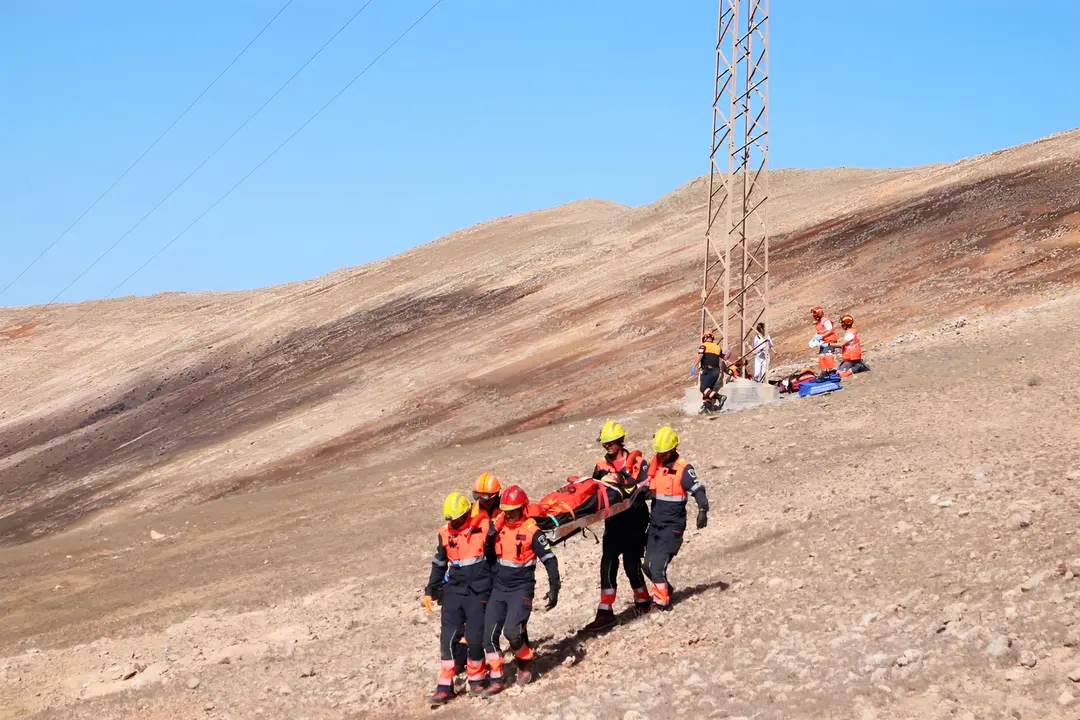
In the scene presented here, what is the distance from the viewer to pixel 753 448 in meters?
18.2

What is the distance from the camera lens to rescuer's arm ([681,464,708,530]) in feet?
36.0

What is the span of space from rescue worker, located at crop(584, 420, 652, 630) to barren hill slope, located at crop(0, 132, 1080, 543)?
14341 mm

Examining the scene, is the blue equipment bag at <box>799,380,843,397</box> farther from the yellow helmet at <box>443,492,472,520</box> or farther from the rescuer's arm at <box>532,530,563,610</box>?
the yellow helmet at <box>443,492,472,520</box>

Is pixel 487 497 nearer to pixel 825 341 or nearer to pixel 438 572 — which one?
pixel 438 572

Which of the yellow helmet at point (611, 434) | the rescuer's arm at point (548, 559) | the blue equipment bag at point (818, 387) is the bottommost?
the blue equipment bag at point (818, 387)

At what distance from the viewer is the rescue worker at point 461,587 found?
394 inches

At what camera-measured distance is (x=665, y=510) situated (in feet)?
37.0

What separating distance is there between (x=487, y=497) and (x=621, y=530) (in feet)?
6.37

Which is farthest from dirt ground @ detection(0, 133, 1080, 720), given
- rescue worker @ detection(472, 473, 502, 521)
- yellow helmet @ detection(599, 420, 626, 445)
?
yellow helmet @ detection(599, 420, 626, 445)

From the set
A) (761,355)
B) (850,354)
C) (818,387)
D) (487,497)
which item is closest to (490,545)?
(487,497)

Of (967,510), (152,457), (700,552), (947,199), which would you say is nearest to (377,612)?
(700,552)

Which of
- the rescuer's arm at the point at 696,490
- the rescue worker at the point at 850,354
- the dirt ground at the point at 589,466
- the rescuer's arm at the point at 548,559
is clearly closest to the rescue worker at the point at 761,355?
the rescue worker at the point at 850,354

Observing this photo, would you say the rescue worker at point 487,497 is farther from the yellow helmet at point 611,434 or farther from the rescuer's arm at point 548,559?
the yellow helmet at point 611,434

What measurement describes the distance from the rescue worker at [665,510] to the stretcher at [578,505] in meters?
0.21
